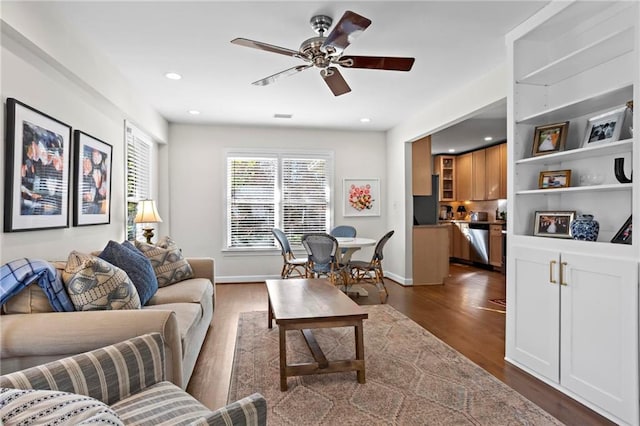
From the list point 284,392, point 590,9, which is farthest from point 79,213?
point 590,9

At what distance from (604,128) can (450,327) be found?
2265 mm

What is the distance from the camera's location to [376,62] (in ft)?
9.29

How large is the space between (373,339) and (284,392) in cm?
120

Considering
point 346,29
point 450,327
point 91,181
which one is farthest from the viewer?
point 450,327

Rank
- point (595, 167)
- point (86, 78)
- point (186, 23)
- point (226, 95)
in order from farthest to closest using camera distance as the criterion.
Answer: point (226, 95) → point (86, 78) → point (186, 23) → point (595, 167)

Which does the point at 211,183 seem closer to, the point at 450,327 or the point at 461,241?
the point at 450,327

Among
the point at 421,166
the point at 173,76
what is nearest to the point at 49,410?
the point at 173,76

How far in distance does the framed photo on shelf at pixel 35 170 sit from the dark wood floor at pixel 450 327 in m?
1.55

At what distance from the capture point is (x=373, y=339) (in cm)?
344

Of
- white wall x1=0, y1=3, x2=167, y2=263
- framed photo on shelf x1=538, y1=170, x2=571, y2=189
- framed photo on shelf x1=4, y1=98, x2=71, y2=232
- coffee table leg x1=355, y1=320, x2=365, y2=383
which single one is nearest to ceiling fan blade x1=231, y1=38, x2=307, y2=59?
white wall x1=0, y1=3, x2=167, y2=263

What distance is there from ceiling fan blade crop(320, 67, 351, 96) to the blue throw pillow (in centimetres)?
211

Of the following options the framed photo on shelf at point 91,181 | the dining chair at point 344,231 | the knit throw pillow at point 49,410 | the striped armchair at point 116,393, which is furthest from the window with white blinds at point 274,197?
the knit throw pillow at point 49,410

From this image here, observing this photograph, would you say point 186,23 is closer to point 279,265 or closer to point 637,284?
point 637,284

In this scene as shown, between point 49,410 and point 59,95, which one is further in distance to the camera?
point 59,95
